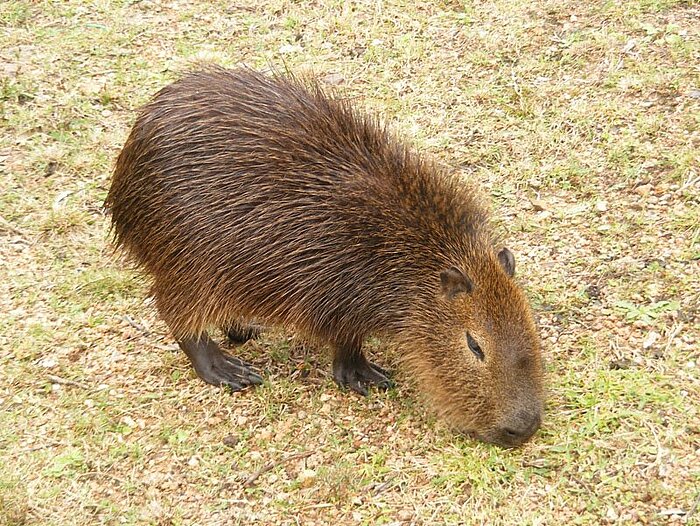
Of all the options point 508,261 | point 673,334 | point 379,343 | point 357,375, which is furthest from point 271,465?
point 673,334

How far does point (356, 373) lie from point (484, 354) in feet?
2.74

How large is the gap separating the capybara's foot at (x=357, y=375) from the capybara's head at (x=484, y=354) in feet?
1.23

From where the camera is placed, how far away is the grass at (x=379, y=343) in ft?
13.5

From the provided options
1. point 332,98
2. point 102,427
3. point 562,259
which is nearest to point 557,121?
point 562,259

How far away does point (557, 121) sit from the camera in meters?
6.07

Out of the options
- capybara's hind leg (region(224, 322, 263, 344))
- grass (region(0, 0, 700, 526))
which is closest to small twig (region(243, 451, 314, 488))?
grass (region(0, 0, 700, 526))

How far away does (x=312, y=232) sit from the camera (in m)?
4.36

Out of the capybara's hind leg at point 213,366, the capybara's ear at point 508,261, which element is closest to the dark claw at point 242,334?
the capybara's hind leg at point 213,366

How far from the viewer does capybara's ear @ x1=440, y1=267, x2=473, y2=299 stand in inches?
164

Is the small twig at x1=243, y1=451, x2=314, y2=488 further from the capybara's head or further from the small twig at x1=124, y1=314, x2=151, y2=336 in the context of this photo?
the small twig at x1=124, y1=314, x2=151, y2=336

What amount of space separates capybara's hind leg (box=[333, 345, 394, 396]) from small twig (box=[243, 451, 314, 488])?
18.9 inches

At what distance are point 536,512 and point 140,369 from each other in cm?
230

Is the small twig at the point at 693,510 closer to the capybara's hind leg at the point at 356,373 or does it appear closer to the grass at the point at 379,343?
the grass at the point at 379,343

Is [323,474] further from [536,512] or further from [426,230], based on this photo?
[426,230]
